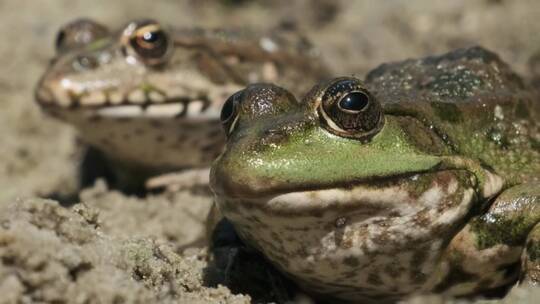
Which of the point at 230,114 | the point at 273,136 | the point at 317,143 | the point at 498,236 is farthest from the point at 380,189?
the point at 230,114

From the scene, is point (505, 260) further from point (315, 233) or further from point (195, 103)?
point (195, 103)

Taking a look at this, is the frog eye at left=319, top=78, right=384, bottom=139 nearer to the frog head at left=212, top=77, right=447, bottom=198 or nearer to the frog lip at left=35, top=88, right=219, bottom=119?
the frog head at left=212, top=77, right=447, bottom=198

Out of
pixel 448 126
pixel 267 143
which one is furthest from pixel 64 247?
pixel 448 126

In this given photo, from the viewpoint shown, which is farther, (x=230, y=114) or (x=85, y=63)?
(x=85, y=63)

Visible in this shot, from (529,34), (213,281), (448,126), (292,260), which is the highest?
(529,34)

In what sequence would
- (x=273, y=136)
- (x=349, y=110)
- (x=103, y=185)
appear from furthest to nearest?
1. (x=103, y=185)
2. (x=349, y=110)
3. (x=273, y=136)

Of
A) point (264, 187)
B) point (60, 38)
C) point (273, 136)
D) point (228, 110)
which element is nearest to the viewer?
point (264, 187)

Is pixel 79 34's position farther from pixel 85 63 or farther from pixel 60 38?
pixel 85 63
